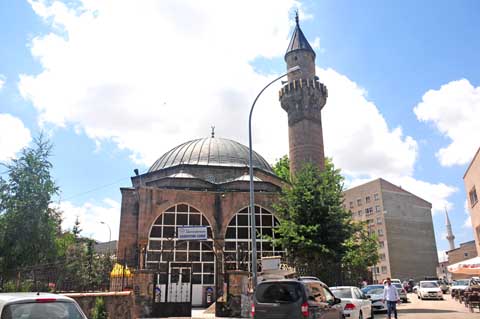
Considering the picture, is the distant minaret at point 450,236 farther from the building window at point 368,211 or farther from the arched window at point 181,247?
the arched window at point 181,247

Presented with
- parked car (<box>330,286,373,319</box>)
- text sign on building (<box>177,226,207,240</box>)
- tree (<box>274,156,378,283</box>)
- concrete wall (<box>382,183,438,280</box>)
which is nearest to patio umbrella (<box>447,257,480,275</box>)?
tree (<box>274,156,378,283</box>)

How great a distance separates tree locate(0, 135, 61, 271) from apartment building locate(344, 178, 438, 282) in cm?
6442

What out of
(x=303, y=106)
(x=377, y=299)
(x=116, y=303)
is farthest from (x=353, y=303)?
(x=303, y=106)

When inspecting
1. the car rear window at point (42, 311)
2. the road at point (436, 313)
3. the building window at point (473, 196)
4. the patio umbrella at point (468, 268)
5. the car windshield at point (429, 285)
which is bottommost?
the road at point (436, 313)

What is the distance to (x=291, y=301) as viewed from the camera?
8.80 m

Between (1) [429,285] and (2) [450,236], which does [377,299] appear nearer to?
(1) [429,285]

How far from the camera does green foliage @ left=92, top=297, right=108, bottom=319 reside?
13.2 metres

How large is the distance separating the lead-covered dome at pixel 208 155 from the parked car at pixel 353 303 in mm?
21422

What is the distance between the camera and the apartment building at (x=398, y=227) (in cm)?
7294

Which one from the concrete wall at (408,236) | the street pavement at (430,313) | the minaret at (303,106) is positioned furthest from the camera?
the concrete wall at (408,236)

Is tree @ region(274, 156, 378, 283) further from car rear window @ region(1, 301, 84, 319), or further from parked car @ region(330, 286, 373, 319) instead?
car rear window @ region(1, 301, 84, 319)

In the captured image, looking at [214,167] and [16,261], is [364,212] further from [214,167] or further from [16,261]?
[16,261]

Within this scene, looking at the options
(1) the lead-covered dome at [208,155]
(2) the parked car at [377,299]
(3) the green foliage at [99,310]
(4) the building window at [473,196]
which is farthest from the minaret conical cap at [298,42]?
(3) the green foliage at [99,310]

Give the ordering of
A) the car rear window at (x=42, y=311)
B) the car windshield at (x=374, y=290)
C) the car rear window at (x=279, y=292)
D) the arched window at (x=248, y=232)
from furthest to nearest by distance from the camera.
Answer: the arched window at (x=248, y=232)
the car windshield at (x=374, y=290)
the car rear window at (x=279, y=292)
the car rear window at (x=42, y=311)
